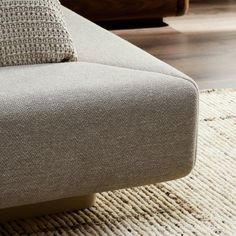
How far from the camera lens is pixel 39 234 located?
4.14 ft

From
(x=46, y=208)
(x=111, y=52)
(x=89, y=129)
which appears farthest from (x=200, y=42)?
(x=89, y=129)

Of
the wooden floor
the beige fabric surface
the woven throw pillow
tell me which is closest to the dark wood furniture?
the wooden floor

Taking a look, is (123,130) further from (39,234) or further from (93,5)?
(93,5)

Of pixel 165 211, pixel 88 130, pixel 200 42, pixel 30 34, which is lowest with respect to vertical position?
pixel 200 42

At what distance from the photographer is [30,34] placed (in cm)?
126

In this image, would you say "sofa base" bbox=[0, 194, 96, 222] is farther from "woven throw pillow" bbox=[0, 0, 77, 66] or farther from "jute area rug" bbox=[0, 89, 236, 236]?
"woven throw pillow" bbox=[0, 0, 77, 66]

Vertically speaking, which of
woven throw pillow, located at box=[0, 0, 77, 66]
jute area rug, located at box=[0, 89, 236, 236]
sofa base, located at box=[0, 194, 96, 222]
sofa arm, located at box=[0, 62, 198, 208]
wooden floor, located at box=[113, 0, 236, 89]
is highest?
woven throw pillow, located at box=[0, 0, 77, 66]

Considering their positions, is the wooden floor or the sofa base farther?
the wooden floor

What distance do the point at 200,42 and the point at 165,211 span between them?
174cm

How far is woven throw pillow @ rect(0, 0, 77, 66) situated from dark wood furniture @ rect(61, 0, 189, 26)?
1.85m

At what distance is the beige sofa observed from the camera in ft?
3.62

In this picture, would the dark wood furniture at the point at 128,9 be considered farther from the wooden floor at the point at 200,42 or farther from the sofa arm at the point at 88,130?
the sofa arm at the point at 88,130

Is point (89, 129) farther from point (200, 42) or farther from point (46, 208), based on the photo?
point (200, 42)

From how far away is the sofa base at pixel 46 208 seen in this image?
50.8 inches
